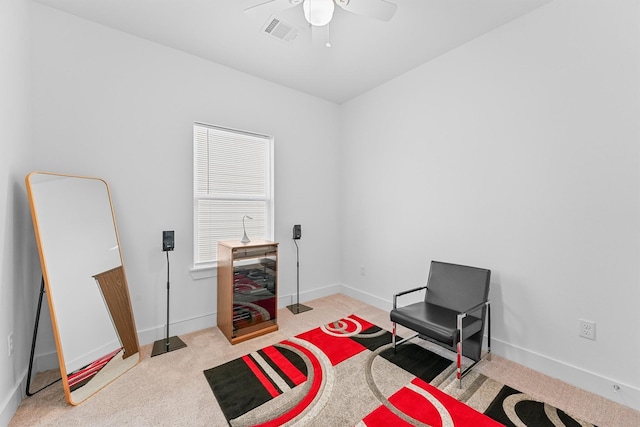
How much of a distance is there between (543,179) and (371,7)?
6.34 feet

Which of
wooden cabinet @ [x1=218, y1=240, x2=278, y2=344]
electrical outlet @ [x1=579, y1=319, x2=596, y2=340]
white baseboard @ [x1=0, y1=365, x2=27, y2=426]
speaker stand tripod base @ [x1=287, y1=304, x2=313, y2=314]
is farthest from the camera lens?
speaker stand tripod base @ [x1=287, y1=304, x2=313, y2=314]

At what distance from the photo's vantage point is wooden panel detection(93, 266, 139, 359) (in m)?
2.32

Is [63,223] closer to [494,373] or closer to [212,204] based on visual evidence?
[212,204]

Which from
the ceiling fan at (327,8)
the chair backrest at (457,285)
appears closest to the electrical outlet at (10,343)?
the ceiling fan at (327,8)

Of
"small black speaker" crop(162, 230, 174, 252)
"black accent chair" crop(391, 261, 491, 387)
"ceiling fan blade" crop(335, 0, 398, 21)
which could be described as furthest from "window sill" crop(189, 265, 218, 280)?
"ceiling fan blade" crop(335, 0, 398, 21)

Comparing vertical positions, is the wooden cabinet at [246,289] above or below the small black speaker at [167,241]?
below

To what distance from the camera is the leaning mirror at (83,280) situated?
76.5 inches

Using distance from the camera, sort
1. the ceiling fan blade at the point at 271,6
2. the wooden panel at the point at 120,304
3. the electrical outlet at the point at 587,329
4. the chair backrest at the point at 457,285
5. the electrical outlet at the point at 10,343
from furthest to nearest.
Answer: the chair backrest at the point at 457,285
the wooden panel at the point at 120,304
the electrical outlet at the point at 587,329
the ceiling fan blade at the point at 271,6
the electrical outlet at the point at 10,343

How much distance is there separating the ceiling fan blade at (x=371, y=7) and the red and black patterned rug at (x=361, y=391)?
2719mm

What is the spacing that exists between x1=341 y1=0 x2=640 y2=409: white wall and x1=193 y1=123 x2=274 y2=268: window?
181 centimetres

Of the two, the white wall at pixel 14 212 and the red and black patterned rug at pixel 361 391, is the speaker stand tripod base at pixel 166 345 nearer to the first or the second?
the red and black patterned rug at pixel 361 391

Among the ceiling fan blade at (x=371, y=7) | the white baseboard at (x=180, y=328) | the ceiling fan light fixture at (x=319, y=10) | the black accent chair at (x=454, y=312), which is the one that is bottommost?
the white baseboard at (x=180, y=328)

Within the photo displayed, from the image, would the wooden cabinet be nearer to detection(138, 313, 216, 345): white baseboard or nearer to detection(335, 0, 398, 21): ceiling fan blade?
detection(138, 313, 216, 345): white baseboard

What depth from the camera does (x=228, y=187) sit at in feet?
10.8
